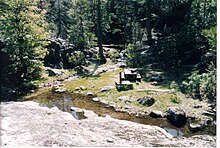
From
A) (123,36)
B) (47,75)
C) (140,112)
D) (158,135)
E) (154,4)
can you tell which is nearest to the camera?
(158,135)

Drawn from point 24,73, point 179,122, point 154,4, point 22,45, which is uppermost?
point 154,4

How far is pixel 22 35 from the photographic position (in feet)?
98.9

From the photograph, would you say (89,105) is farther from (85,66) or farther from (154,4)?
(154,4)

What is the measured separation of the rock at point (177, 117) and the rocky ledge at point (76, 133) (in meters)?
2.14

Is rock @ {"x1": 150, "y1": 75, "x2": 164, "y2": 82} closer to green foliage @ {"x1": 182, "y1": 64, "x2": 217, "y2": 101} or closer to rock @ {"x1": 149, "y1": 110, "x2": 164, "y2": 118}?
green foliage @ {"x1": 182, "y1": 64, "x2": 217, "y2": 101}

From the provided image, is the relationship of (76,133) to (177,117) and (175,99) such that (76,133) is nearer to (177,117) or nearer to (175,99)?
(177,117)

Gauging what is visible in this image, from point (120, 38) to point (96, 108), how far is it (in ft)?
110

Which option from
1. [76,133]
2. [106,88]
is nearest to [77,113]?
[106,88]

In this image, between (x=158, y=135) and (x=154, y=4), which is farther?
(x=154, y=4)

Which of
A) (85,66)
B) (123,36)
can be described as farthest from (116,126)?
(123,36)

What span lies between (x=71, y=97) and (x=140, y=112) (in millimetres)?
7178

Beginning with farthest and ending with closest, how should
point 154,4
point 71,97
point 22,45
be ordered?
point 154,4, point 22,45, point 71,97

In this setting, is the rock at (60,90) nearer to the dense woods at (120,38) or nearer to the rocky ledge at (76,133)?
the dense woods at (120,38)

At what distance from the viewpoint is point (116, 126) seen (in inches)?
758
